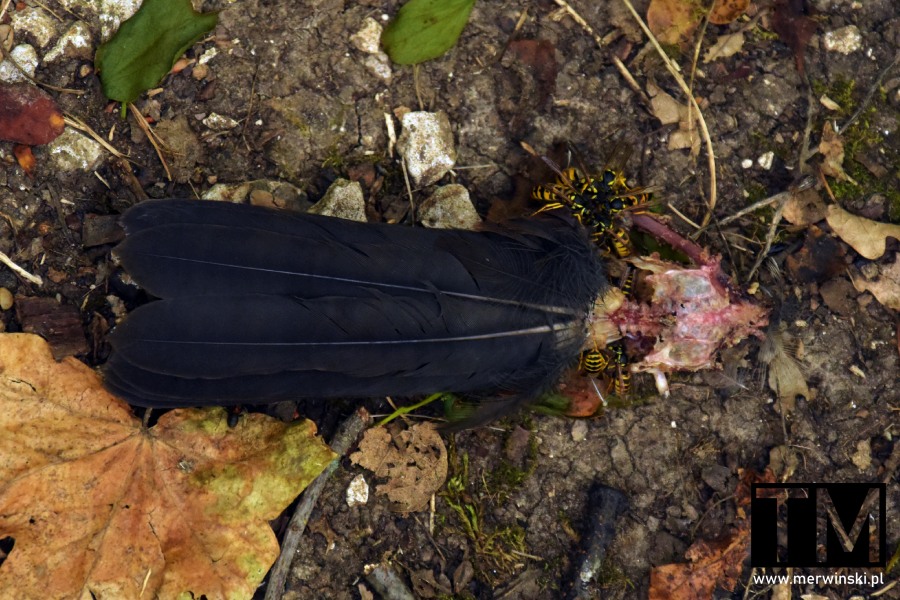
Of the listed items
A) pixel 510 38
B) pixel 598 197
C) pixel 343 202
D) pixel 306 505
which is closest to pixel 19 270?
pixel 343 202

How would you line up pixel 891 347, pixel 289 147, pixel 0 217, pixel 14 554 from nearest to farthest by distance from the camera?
pixel 14 554 < pixel 0 217 < pixel 289 147 < pixel 891 347

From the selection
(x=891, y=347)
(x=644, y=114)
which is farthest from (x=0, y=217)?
(x=891, y=347)

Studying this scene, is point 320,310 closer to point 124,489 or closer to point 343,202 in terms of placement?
point 343,202

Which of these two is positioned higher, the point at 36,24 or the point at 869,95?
the point at 36,24

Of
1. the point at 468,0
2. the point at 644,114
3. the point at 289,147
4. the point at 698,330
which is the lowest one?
the point at 698,330

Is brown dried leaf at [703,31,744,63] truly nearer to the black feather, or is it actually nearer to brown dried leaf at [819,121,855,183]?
brown dried leaf at [819,121,855,183]

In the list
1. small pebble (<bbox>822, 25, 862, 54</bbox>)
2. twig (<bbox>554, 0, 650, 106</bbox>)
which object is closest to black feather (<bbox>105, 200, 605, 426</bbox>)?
twig (<bbox>554, 0, 650, 106</bbox>)

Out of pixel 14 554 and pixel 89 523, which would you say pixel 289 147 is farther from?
pixel 14 554
